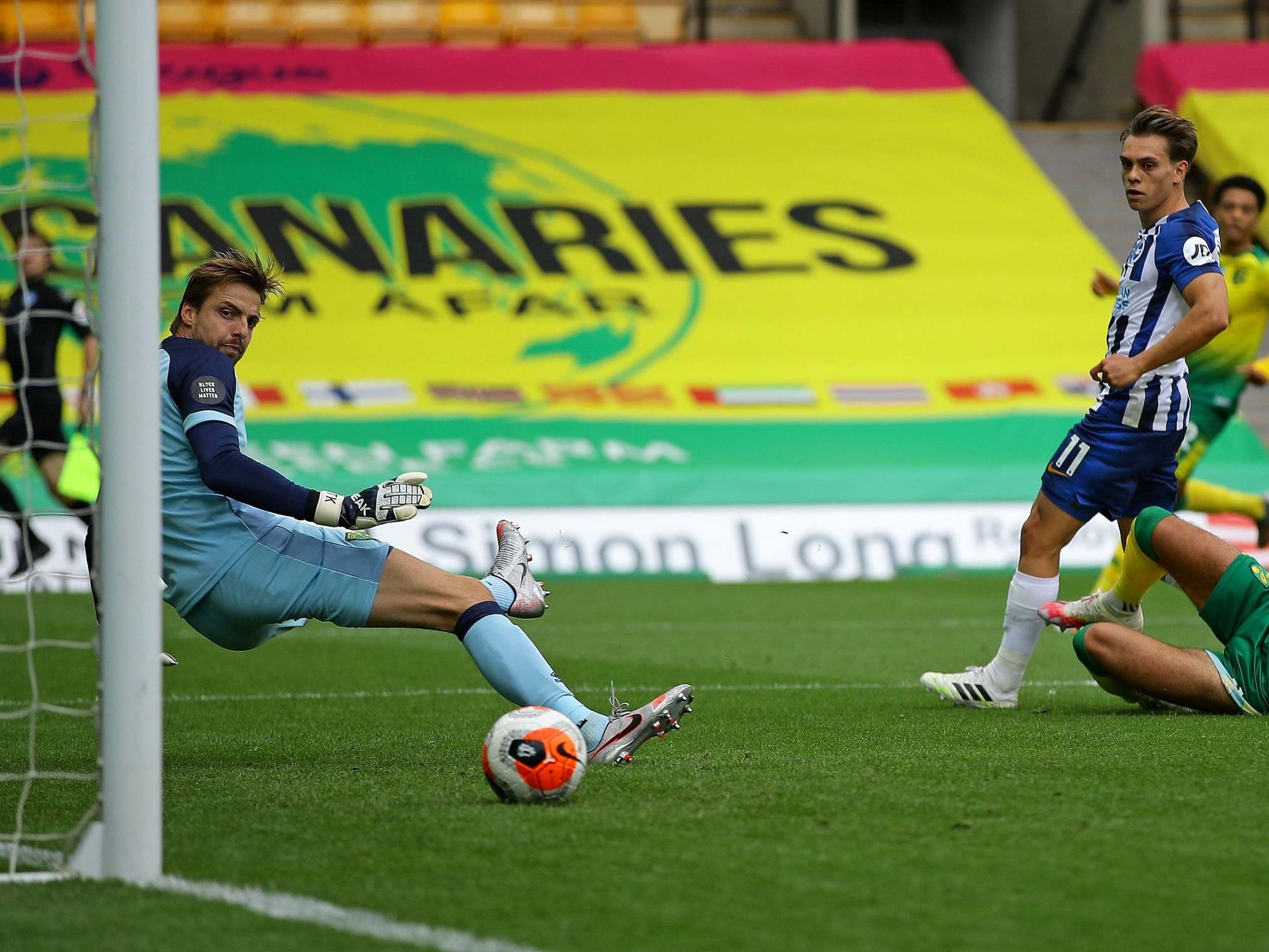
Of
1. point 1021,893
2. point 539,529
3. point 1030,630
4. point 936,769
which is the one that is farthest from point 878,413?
point 1021,893

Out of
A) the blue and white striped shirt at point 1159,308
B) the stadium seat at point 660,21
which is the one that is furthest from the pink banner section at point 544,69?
the blue and white striped shirt at point 1159,308

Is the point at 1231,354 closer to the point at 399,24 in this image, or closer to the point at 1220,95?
the point at 1220,95

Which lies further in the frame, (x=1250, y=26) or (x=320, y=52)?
(x=1250, y=26)

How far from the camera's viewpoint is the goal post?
131 inches

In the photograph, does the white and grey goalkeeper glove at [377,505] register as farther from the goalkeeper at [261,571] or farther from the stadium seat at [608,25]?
the stadium seat at [608,25]

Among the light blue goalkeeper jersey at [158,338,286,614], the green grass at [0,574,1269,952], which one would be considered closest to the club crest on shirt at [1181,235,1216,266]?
the green grass at [0,574,1269,952]

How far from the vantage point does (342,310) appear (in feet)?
53.4

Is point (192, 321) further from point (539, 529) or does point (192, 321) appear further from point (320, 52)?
point (320, 52)

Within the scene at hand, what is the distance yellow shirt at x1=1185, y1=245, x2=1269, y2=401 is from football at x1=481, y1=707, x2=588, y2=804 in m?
5.66

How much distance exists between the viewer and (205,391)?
14.7 ft

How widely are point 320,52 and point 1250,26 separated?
1055 cm

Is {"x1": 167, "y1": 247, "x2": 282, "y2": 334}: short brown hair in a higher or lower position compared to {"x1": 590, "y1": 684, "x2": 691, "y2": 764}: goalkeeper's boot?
higher

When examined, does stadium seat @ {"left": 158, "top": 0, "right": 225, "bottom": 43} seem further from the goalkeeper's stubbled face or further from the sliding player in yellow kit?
the goalkeeper's stubbled face

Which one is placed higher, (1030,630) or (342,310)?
(1030,630)
